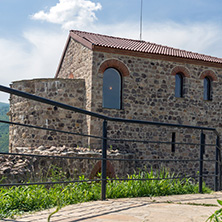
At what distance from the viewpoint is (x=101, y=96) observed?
1423 cm

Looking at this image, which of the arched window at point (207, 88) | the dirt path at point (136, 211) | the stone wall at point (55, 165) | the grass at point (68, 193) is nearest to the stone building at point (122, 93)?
the arched window at point (207, 88)

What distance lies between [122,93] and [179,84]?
3.47 m

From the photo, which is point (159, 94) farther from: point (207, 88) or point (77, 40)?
point (77, 40)

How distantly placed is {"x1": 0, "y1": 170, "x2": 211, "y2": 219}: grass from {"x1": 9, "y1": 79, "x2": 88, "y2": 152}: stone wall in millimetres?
9256

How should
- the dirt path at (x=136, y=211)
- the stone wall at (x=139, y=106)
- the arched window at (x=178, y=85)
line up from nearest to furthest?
the dirt path at (x=136, y=211)
the stone wall at (x=139, y=106)
the arched window at (x=178, y=85)

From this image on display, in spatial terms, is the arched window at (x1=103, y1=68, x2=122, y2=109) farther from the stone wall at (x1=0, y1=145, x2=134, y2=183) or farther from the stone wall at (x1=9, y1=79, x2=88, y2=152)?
the stone wall at (x1=0, y1=145, x2=134, y2=183)

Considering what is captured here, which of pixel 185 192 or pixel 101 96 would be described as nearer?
pixel 185 192

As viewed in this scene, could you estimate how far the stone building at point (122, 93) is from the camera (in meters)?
14.3

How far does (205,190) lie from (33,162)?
289 inches

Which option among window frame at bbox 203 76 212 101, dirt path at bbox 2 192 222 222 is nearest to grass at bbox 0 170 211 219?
dirt path at bbox 2 192 222 222

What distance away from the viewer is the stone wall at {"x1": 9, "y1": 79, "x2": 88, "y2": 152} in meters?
14.4

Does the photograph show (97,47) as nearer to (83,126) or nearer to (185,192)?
(83,126)

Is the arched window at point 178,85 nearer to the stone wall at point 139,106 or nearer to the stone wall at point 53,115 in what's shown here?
the stone wall at point 139,106

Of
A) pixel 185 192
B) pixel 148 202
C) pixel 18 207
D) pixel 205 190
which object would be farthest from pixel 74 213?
pixel 205 190
